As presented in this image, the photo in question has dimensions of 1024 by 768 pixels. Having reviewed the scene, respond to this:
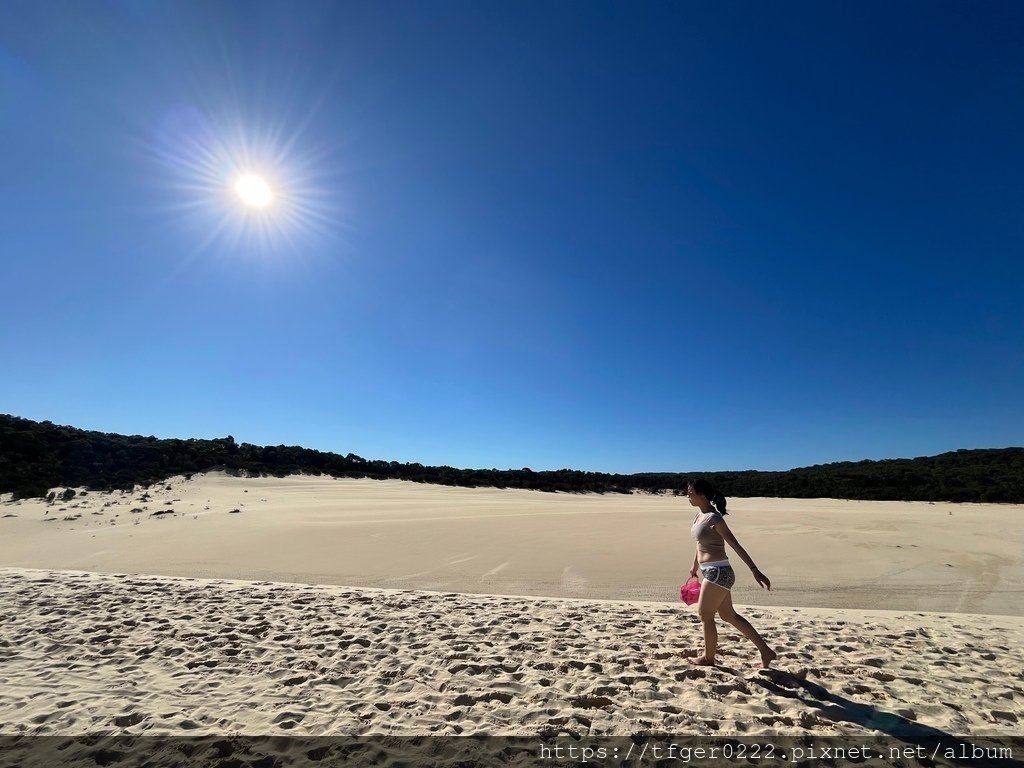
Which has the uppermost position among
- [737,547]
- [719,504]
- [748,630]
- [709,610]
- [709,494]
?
[709,494]

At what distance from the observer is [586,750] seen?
3.61 m

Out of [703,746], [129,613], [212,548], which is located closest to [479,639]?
[703,746]

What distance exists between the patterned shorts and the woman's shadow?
0.95 m

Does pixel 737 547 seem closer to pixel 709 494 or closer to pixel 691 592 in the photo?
pixel 709 494

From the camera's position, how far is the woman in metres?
4.86

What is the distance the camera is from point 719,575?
4.87 meters

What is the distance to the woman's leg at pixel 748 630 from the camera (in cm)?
487

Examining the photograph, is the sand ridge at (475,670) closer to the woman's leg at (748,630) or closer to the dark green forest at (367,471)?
the woman's leg at (748,630)

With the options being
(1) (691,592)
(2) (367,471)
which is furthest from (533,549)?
(2) (367,471)

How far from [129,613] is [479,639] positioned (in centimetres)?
531

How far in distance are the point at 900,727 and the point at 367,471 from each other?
1519 inches

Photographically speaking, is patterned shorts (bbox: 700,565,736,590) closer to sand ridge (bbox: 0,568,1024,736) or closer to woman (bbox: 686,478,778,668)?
woman (bbox: 686,478,778,668)

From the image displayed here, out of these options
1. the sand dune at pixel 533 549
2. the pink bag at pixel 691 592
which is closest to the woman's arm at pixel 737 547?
the pink bag at pixel 691 592

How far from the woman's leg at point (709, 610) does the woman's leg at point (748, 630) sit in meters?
0.08
